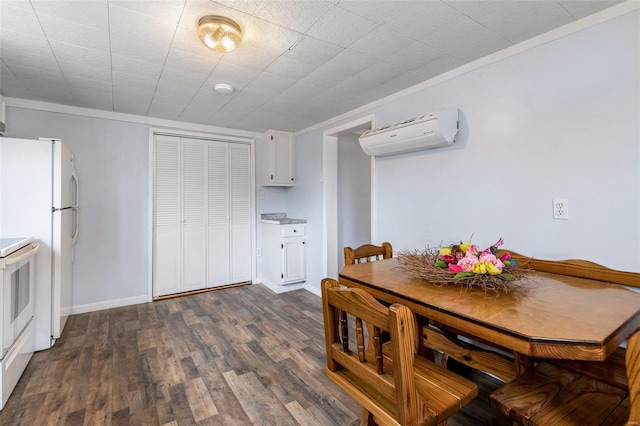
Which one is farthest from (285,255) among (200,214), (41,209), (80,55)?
(80,55)

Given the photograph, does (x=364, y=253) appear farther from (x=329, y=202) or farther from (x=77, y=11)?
(x=77, y=11)

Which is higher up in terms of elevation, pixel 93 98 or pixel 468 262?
pixel 93 98

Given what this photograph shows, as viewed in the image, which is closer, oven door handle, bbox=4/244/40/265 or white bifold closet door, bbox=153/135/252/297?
oven door handle, bbox=4/244/40/265

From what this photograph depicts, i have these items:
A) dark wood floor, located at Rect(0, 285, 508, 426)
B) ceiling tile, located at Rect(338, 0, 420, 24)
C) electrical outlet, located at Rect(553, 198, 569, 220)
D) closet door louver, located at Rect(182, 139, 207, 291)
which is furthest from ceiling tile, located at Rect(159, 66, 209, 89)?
electrical outlet, located at Rect(553, 198, 569, 220)

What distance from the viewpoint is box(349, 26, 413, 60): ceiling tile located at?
1784mm

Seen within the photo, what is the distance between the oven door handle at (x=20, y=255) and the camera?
1.80m

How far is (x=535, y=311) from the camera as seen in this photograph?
1.11 meters

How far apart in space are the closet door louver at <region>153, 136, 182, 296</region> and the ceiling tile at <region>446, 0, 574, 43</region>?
136 inches

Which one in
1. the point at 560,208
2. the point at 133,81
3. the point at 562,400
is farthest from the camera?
the point at 133,81

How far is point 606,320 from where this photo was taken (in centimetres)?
102

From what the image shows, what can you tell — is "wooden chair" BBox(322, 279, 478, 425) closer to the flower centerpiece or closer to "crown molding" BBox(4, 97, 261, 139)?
the flower centerpiece

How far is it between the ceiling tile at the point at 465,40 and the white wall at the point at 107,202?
3323 millimetres

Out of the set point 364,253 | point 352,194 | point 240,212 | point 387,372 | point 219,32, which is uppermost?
point 219,32

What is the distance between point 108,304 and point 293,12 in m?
3.58
